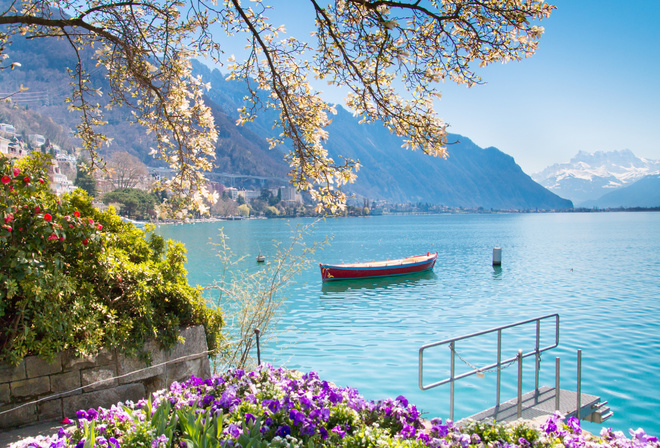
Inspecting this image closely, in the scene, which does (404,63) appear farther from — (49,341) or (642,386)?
(642,386)

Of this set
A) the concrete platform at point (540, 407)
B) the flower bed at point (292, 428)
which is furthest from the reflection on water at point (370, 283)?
the flower bed at point (292, 428)

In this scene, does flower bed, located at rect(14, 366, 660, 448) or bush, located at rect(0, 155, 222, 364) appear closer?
flower bed, located at rect(14, 366, 660, 448)

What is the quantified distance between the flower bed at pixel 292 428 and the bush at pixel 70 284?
2.57 feet

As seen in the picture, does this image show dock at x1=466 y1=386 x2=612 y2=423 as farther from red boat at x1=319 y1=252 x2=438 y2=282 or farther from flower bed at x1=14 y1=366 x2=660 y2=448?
red boat at x1=319 y1=252 x2=438 y2=282

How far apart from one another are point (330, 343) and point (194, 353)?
389 inches

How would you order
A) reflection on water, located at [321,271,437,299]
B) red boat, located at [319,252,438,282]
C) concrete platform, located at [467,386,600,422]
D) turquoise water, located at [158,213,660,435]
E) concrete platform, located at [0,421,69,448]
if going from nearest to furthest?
1. concrete platform, located at [0,421,69,448]
2. concrete platform, located at [467,386,600,422]
3. turquoise water, located at [158,213,660,435]
4. reflection on water, located at [321,271,437,299]
5. red boat, located at [319,252,438,282]

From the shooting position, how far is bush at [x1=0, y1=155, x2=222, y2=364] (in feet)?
11.5

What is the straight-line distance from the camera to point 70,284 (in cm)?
376

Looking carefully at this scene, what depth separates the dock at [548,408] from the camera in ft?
19.6

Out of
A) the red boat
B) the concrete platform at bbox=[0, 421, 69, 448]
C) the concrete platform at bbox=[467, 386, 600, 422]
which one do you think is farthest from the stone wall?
the red boat

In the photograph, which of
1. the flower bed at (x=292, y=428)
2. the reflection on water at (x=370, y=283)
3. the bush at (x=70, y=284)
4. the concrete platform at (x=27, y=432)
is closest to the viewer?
the flower bed at (x=292, y=428)

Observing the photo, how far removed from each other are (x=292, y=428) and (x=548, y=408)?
4551 millimetres

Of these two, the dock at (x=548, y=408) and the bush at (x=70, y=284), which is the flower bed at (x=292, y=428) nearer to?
the bush at (x=70, y=284)

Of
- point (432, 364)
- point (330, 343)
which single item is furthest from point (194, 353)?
point (330, 343)
